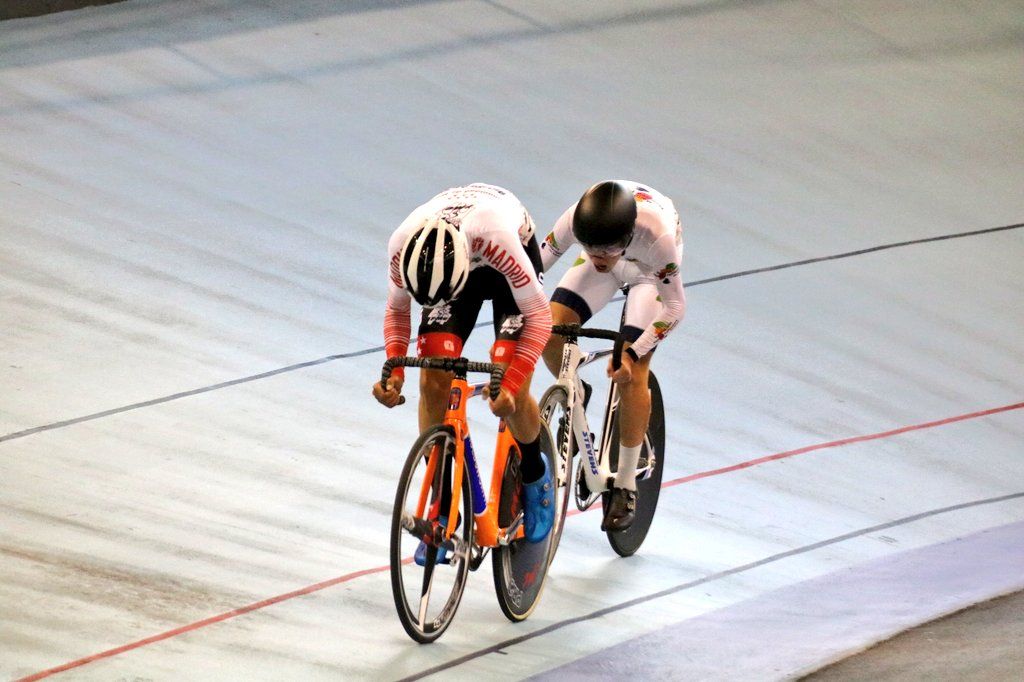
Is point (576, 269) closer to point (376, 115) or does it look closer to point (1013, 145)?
point (376, 115)

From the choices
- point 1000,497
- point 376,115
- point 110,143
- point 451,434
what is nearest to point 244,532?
point 451,434

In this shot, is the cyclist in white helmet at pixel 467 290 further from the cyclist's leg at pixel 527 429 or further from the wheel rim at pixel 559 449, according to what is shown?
the wheel rim at pixel 559 449

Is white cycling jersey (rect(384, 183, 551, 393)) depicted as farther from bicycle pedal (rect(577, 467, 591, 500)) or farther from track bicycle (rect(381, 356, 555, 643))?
bicycle pedal (rect(577, 467, 591, 500))

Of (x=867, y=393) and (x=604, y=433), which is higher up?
(x=604, y=433)

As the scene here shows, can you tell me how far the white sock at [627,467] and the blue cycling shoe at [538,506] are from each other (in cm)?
40

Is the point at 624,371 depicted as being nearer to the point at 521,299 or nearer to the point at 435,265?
the point at 521,299

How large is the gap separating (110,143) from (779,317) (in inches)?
126

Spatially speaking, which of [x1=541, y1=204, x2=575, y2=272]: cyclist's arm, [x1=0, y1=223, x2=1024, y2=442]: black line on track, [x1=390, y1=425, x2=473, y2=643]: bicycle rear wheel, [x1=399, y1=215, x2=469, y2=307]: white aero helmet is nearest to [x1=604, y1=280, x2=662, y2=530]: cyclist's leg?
[x1=541, y1=204, x2=575, y2=272]: cyclist's arm

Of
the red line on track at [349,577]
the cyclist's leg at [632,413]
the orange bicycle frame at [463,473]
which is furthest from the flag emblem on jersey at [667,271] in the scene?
the red line on track at [349,577]

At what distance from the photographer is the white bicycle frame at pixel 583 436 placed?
4047mm

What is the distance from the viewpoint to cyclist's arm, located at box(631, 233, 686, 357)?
12.8ft

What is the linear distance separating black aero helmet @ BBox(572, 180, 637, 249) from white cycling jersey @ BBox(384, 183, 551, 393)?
16 centimetres

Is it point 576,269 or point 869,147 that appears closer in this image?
point 576,269

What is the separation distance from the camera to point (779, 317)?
6.16 meters
